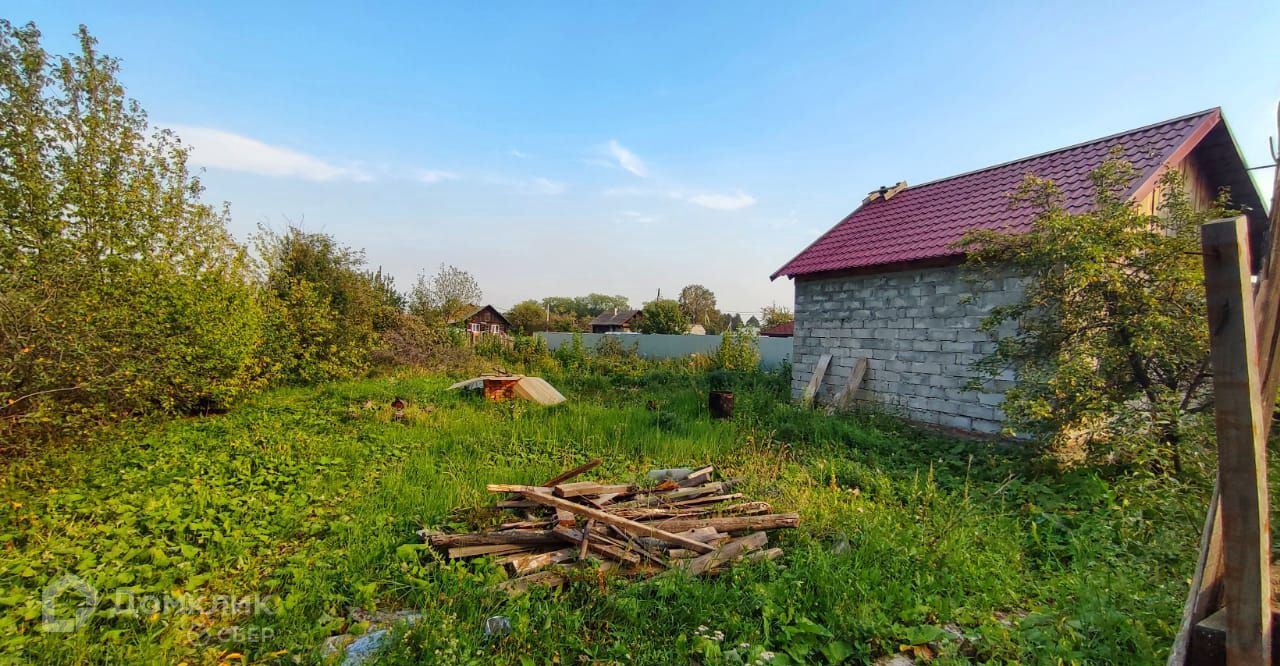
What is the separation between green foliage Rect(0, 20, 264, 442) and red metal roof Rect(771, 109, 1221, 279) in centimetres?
914

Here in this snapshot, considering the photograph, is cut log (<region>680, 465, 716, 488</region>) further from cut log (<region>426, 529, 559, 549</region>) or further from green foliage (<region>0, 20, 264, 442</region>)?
green foliage (<region>0, 20, 264, 442</region>)

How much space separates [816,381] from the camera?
27.6 feet

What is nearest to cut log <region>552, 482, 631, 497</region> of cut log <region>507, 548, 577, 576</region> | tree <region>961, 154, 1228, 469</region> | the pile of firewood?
the pile of firewood

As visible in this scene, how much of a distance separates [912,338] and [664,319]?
79.7 feet

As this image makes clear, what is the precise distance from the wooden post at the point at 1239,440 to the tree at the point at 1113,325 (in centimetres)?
407

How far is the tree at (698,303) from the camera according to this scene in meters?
49.5

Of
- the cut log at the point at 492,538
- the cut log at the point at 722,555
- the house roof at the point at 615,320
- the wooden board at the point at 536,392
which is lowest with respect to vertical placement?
the cut log at the point at 722,555

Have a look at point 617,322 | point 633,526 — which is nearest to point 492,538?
point 633,526

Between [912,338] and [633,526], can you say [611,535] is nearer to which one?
[633,526]

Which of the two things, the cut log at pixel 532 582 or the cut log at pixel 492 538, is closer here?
the cut log at pixel 532 582

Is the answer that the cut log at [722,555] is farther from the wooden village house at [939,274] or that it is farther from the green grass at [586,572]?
the wooden village house at [939,274]

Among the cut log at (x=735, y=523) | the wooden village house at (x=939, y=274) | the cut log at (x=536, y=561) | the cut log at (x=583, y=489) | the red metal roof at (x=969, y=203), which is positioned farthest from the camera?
the wooden village house at (x=939, y=274)

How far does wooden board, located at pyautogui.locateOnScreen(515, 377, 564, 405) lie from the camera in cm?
862

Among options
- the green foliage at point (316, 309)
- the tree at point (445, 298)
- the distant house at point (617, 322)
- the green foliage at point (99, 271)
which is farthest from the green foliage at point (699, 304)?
the green foliage at point (99, 271)
